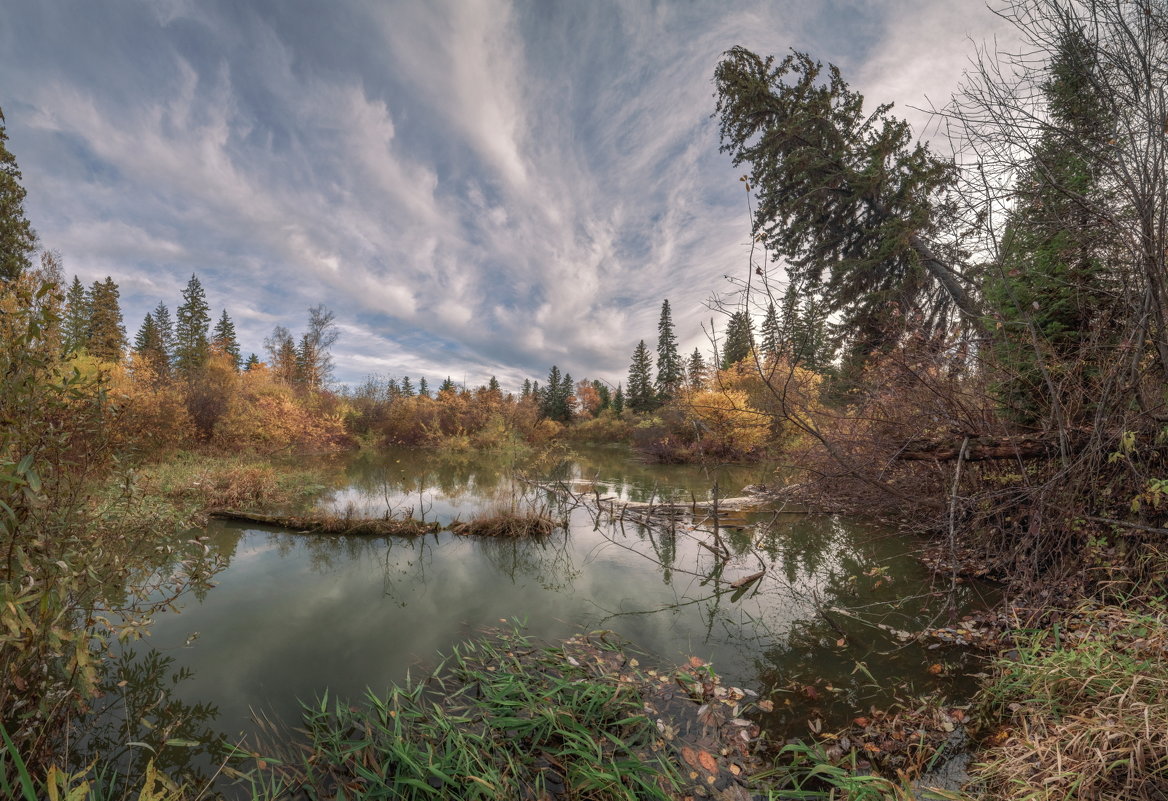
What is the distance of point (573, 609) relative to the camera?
5.56 metres

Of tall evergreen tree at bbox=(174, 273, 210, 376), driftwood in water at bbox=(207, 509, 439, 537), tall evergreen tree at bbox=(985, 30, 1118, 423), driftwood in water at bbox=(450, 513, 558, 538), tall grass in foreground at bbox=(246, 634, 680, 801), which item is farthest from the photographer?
tall evergreen tree at bbox=(174, 273, 210, 376)

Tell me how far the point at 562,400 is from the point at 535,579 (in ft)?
121

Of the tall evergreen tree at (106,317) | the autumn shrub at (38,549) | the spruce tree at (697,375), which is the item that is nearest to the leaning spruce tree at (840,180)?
the spruce tree at (697,375)

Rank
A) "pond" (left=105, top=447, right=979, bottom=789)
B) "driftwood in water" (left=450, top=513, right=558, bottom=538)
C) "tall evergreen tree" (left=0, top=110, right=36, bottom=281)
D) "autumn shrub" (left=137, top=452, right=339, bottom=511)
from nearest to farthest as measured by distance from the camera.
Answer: "pond" (left=105, top=447, right=979, bottom=789) → "driftwood in water" (left=450, top=513, right=558, bottom=538) → "autumn shrub" (left=137, top=452, right=339, bottom=511) → "tall evergreen tree" (left=0, top=110, right=36, bottom=281)

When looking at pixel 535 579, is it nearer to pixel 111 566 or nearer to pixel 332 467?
pixel 111 566

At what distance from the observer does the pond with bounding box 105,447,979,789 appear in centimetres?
386

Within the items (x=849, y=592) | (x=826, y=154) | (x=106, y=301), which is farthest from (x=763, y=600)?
(x=106, y=301)

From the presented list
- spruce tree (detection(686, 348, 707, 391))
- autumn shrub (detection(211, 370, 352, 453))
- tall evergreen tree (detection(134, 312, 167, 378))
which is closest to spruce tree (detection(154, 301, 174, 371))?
tall evergreen tree (detection(134, 312, 167, 378))

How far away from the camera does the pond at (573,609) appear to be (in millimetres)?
3857

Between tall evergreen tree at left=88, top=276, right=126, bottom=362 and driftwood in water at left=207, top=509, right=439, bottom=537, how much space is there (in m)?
21.7

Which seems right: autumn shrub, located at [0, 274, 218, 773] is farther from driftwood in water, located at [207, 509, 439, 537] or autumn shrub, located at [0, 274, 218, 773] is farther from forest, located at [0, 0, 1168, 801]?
driftwood in water, located at [207, 509, 439, 537]

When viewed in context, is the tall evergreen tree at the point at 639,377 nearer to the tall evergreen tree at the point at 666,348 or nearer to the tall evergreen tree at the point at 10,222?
the tall evergreen tree at the point at 666,348

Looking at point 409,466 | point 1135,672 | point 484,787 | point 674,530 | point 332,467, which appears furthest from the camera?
point 409,466

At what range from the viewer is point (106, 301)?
29.4 m
